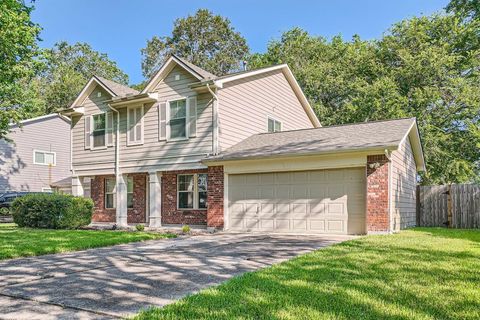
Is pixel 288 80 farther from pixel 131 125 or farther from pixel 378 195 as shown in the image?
pixel 378 195

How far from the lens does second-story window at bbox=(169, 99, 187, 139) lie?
15164mm

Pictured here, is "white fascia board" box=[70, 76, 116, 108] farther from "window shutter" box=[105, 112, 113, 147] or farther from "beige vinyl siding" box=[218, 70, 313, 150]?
"beige vinyl siding" box=[218, 70, 313, 150]

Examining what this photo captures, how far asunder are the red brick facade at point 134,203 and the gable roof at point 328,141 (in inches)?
185

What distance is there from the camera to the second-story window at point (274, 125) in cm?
1787

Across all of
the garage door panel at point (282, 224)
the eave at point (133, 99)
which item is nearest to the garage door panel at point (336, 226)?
the garage door panel at point (282, 224)

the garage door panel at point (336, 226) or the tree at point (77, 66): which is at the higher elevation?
the tree at point (77, 66)

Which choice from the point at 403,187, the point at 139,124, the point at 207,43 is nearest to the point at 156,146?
the point at 139,124

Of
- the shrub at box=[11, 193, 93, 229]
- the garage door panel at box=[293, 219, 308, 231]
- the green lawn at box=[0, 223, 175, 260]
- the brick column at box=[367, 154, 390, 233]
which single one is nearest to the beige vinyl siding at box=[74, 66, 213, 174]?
the shrub at box=[11, 193, 93, 229]

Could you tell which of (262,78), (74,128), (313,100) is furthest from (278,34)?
(74,128)

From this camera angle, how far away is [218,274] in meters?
6.08

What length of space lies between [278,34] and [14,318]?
32552mm

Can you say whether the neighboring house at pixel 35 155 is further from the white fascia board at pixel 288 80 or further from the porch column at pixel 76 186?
the white fascia board at pixel 288 80

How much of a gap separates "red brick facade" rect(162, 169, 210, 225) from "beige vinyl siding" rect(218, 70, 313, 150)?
201 cm

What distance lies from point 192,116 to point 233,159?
283 cm
